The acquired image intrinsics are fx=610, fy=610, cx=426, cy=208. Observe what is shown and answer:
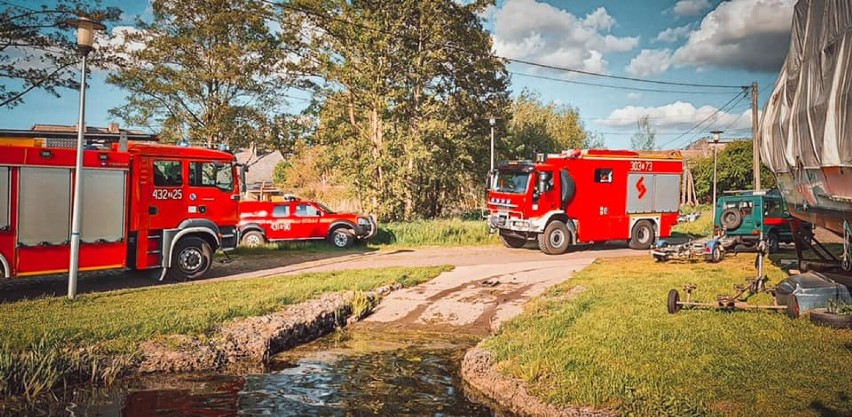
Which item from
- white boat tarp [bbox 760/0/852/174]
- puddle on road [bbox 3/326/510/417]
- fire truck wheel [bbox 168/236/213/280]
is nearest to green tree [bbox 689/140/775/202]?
white boat tarp [bbox 760/0/852/174]

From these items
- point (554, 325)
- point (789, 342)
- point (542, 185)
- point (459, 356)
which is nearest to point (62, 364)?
point (459, 356)

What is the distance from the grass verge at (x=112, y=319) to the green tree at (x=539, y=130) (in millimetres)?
25207

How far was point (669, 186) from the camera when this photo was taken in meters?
22.4

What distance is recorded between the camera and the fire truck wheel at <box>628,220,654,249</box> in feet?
71.9

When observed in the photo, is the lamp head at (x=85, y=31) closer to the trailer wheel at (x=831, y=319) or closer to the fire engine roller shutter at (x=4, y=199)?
the fire engine roller shutter at (x=4, y=199)

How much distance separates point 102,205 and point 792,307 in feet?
41.1

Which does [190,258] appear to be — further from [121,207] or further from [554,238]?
[554,238]

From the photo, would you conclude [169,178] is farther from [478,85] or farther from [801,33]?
[478,85]

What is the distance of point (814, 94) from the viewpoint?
8.98 m

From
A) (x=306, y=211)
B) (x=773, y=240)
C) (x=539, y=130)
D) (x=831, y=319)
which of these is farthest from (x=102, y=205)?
(x=539, y=130)

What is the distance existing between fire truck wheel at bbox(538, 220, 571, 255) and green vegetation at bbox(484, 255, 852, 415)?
9309 mm

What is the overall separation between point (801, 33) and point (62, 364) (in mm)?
12234

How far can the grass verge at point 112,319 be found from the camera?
6809 mm

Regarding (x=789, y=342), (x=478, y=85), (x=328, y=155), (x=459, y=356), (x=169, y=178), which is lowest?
(x=459, y=356)
